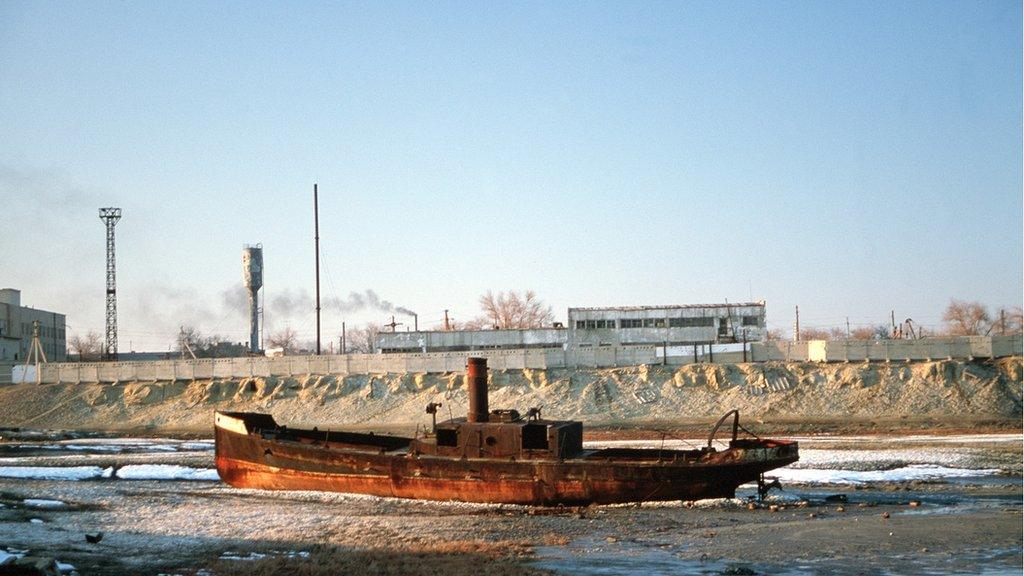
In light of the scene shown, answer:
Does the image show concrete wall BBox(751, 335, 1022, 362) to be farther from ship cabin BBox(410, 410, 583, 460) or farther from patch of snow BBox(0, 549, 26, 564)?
patch of snow BBox(0, 549, 26, 564)

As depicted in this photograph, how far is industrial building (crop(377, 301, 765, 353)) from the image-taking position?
78.5 meters

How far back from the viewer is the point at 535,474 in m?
27.5

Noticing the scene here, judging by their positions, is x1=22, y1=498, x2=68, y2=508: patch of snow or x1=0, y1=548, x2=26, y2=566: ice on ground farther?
x1=22, y1=498, x2=68, y2=508: patch of snow

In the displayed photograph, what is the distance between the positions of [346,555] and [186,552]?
343 cm

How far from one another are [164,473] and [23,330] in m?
68.1

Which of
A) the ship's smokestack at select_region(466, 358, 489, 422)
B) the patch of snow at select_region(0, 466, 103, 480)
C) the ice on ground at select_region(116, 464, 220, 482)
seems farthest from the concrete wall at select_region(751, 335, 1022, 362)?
the patch of snow at select_region(0, 466, 103, 480)

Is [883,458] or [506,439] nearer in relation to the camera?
[506,439]

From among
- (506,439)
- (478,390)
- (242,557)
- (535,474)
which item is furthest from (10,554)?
(478,390)

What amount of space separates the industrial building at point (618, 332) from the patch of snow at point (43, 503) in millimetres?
50242

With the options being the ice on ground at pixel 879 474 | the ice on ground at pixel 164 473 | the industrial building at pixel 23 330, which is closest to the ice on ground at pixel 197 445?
the ice on ground at pixel 164 473

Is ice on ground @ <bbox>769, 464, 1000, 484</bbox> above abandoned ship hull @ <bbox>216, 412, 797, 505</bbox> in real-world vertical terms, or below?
below

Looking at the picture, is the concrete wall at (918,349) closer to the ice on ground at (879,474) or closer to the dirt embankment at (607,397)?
the dirt embankment at (607,397)

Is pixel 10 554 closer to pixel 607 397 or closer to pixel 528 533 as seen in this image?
pixel 528 533

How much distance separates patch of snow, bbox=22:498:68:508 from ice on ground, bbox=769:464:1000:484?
2062 centimetres
